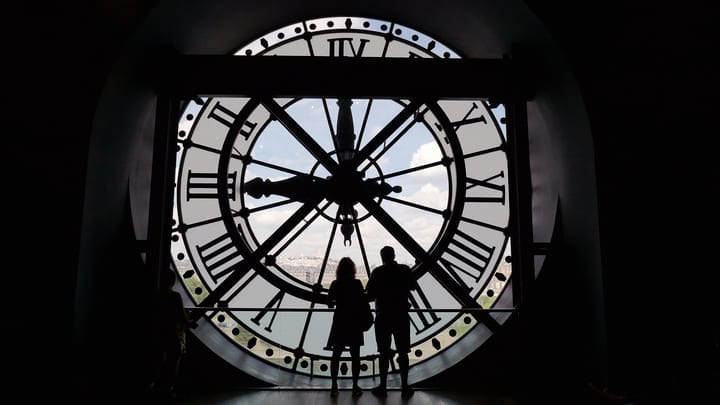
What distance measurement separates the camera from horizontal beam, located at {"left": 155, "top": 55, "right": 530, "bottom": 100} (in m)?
2.87

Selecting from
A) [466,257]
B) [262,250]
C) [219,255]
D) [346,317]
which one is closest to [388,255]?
[346,317]

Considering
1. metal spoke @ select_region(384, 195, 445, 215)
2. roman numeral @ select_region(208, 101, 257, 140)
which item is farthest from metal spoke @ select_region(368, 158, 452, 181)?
roman numeral @ select_region(208, 101, 257, 140)

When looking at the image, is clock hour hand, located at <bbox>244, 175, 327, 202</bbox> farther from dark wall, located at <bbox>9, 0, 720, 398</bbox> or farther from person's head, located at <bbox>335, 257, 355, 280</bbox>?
dark wall, located at <bbox>9, 0, 720, 398</bbox>

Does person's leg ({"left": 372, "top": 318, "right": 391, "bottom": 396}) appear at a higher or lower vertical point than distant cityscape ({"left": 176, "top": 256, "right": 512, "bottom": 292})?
lower

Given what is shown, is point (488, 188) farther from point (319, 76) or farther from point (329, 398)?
point (329, 398)

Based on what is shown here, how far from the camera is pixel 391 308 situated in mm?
2541

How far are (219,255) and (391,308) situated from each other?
4.85 feet

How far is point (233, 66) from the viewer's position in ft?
9.44

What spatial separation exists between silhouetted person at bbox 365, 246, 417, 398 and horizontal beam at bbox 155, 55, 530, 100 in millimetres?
1122
